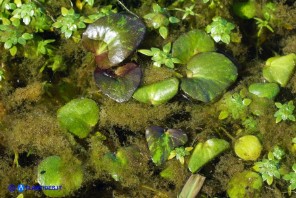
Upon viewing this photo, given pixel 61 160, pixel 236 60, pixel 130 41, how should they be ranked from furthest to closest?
1. pixel 236 60
2. pixel 130 41
3. pixel 61 160

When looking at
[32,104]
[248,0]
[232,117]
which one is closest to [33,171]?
[32,104]

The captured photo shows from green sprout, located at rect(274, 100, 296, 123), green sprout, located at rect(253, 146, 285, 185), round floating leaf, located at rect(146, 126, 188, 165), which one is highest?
green sprout, located at rect(274, 100, 296, 123)

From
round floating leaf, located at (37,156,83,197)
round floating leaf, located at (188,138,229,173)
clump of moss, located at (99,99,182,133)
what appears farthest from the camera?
clump of moss, located at (99,99,182,133)

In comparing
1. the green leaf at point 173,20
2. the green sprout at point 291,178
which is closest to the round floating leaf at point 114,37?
the green leaf at point 173,20

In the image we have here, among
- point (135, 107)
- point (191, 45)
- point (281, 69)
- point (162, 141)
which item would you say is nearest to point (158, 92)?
point (135, 107)

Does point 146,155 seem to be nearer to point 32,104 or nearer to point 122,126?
point 122,126

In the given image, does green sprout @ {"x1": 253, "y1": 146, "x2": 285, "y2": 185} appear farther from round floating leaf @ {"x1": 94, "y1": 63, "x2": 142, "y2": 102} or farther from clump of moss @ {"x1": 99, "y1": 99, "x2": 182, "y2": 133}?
round floating leaf @ {"x1": 94, "y1": 63, "x2": 142, "y2": 102}

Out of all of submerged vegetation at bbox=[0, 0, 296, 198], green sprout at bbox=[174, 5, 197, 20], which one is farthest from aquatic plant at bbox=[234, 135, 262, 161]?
green sprout at bbox=[174, 5, 197, 20]
